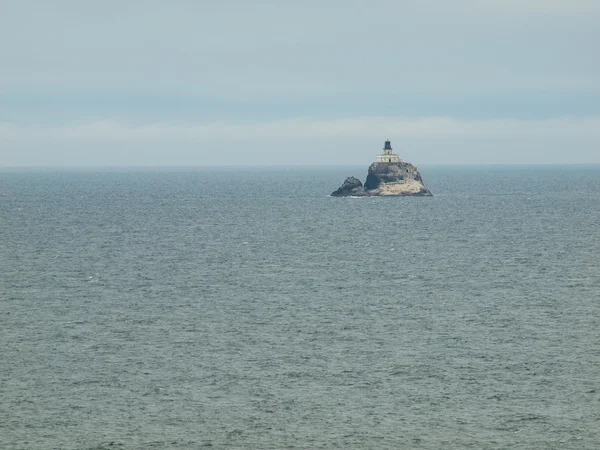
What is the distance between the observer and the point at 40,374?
52.4 metres

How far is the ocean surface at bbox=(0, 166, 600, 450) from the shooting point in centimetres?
4428

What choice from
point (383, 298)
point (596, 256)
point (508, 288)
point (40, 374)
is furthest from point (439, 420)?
point (596, 256)

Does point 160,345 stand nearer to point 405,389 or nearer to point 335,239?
point 405,389

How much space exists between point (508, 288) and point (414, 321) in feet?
58.4

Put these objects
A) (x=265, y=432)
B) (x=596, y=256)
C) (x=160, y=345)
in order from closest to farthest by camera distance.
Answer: (x=265, y=432)
(x=160, y=345)
(x=596, y=256)

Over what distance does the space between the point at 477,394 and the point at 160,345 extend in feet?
68.1

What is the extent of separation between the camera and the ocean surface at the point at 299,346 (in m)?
44.3

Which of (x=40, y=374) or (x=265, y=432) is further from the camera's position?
(x=40, y=374)

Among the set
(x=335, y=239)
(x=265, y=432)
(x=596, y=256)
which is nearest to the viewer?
(x=265, y=432)

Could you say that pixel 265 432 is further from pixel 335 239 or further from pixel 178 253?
pixel 335 239

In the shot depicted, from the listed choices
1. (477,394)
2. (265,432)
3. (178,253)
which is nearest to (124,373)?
(265,432)

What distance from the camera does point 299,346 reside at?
59.1 m

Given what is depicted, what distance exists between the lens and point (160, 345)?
59.2 m

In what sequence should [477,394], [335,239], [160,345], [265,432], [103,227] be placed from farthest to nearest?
[103,227]
[335,239]
[160,345]
[477,394]
[265,432]
